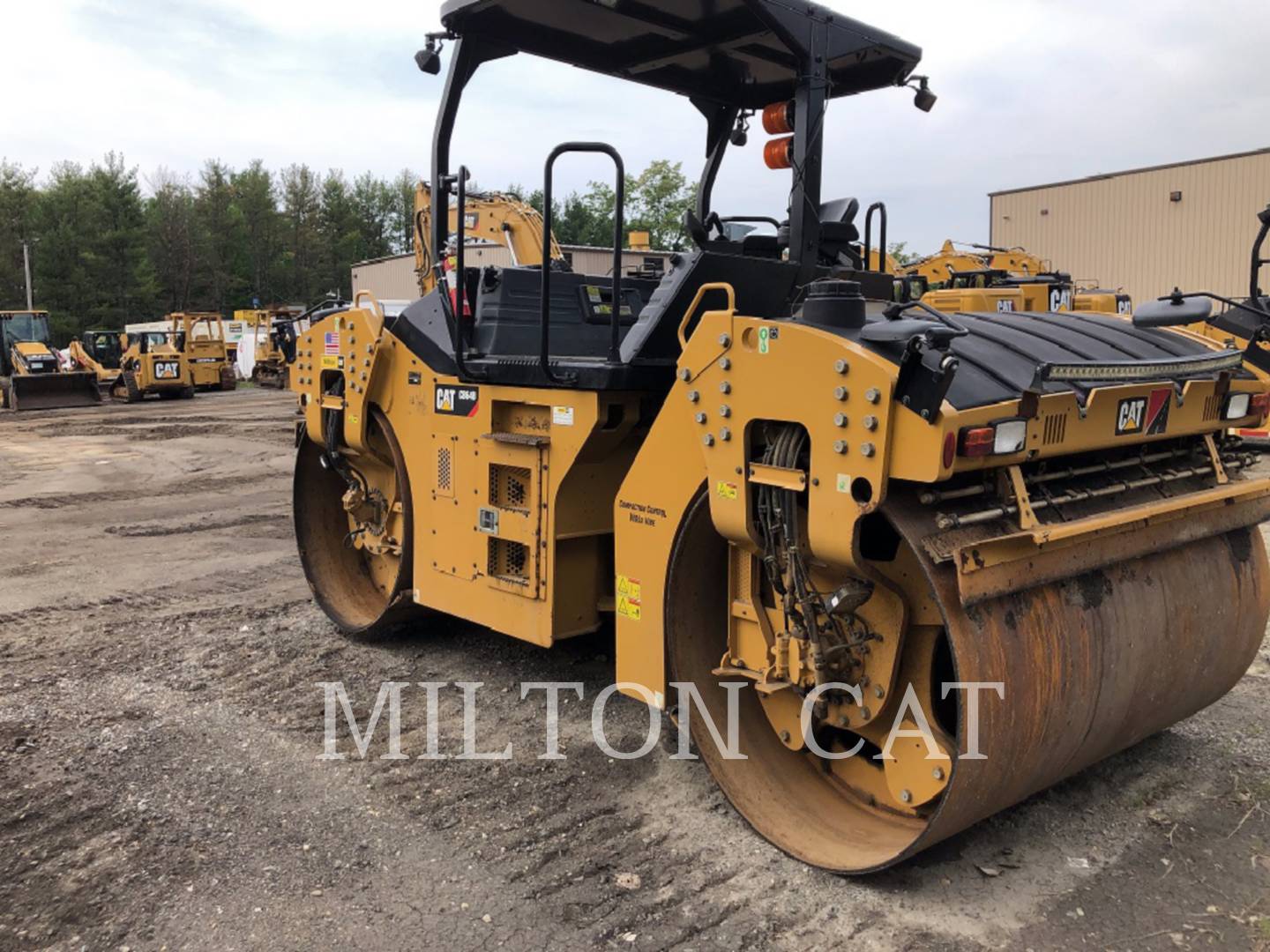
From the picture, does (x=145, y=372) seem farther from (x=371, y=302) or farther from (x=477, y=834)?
(x=477, y=834)

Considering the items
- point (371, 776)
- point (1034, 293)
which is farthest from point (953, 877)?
point (1034, 293)

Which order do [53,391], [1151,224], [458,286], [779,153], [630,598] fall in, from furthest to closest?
[53,391] < [1151,224] < [458,286] < [779,153] < [630,598]

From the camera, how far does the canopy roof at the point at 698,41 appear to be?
12.4 ft

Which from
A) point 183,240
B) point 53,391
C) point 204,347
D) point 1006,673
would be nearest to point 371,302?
point 1006,673

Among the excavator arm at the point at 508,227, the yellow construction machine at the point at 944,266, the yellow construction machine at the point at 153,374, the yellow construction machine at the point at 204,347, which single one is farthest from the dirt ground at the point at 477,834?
the yellow construction machine at the point at 204,347

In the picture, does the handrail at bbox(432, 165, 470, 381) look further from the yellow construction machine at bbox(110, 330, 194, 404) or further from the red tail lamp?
the yellow construction machine at bbox(110, 330, 194, 404)

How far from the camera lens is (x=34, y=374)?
79.5ft

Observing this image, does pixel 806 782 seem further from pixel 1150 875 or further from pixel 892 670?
pixel 1150 875

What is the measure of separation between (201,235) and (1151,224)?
4220 centimetres

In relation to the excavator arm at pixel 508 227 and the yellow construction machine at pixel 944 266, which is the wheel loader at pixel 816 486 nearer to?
the excavator arm at pixel 508 227

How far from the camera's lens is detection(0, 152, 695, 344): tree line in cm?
4188

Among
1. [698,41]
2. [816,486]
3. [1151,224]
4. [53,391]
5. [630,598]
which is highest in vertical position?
[1151,224]

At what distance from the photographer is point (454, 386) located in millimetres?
4543

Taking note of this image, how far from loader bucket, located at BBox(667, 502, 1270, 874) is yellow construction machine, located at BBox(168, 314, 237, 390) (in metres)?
26.0
